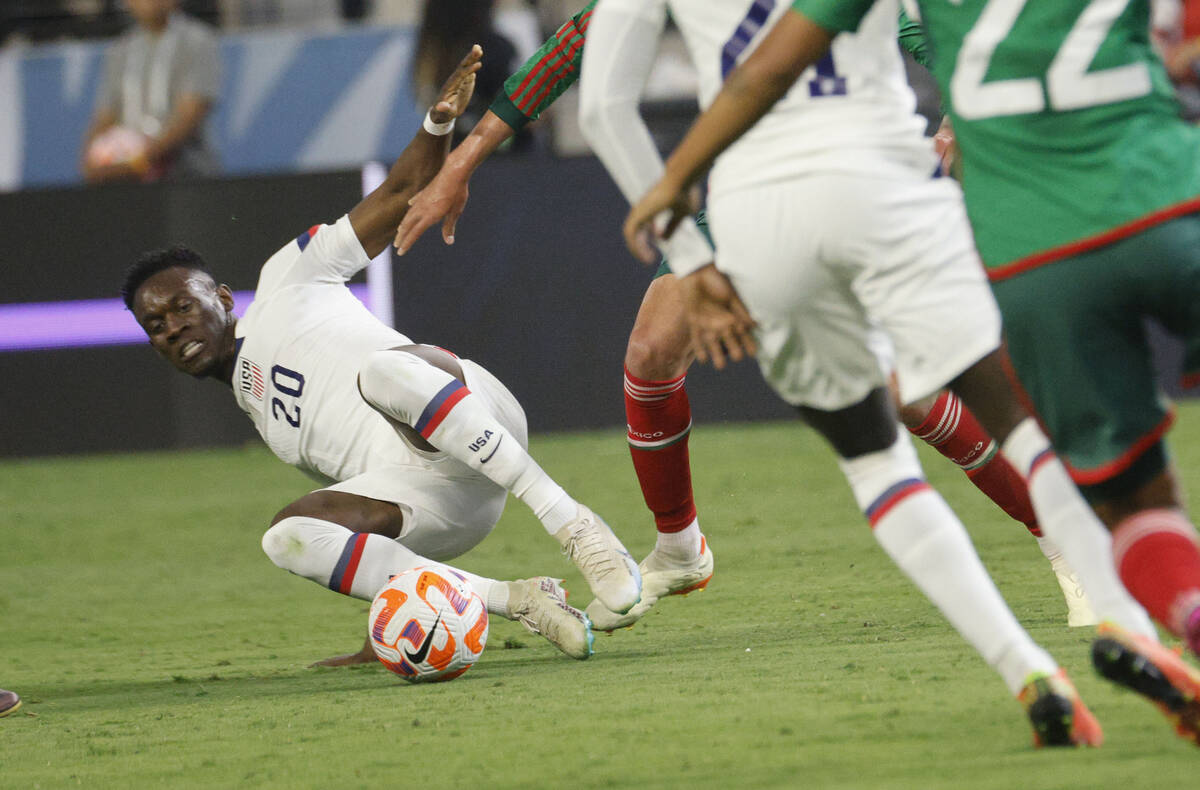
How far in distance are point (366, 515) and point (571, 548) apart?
0.59 meters

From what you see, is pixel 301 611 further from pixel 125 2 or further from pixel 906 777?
pixel 125 2

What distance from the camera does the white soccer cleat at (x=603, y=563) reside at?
160 inches

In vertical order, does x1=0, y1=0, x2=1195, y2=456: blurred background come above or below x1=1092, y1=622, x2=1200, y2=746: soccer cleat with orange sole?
below

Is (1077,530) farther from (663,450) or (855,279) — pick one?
(663,450)

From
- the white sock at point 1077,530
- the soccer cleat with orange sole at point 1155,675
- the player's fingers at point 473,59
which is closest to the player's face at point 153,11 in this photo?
the player's fingers at point 473,59

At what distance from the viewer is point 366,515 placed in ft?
14.3

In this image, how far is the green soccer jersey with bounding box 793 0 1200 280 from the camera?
2369 mm

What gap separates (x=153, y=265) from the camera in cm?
486

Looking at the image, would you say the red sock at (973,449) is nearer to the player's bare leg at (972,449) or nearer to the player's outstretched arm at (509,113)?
the player's bare leg at (972,449)

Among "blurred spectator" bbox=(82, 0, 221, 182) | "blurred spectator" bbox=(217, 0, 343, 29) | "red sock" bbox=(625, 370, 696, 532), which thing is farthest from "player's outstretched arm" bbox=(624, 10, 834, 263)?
"blurred spectator" bbox=(217, 0, 343, 29)

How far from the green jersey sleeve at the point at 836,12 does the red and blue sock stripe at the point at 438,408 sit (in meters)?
1.94

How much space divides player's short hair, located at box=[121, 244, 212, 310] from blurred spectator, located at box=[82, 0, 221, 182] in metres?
5.22

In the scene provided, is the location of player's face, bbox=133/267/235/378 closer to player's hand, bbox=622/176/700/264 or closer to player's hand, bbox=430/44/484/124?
player's hand, bbox=430/44/484/124

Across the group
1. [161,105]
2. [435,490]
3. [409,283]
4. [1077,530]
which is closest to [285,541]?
[435,490]
